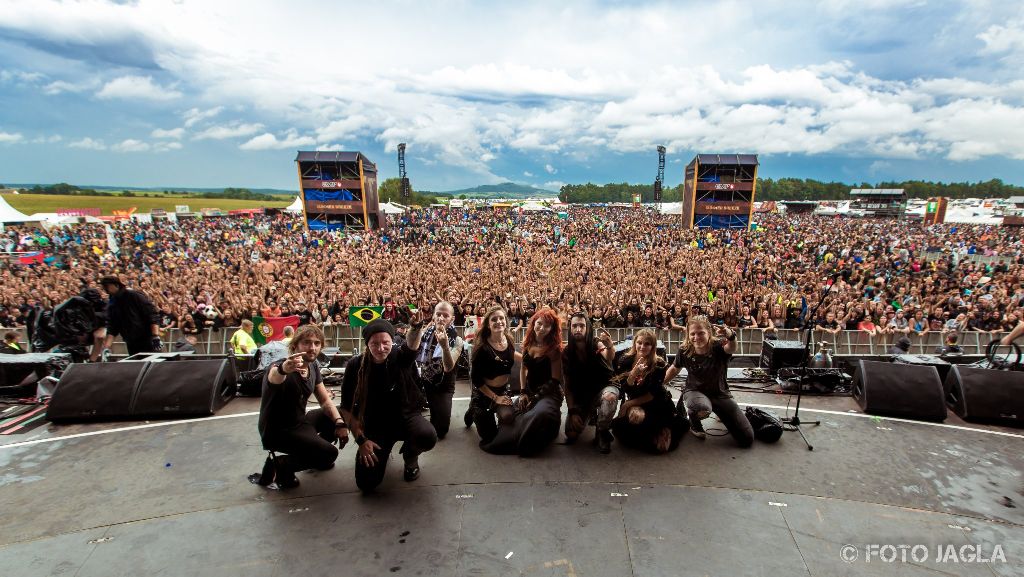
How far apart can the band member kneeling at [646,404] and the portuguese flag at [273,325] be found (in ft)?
26.7

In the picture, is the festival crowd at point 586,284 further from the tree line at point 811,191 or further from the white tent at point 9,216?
the tree line at point 811,191

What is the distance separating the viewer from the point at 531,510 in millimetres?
3615

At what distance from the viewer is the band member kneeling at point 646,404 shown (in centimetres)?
438

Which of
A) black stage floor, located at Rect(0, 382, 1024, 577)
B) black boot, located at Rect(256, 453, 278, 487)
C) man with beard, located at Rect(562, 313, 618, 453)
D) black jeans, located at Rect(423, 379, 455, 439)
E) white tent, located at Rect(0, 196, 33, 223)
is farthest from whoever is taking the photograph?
white tent, located at Rect(0, 196, 33, 223)

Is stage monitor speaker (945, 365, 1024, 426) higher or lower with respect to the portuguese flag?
higher

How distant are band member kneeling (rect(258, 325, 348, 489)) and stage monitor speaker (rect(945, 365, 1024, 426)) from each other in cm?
694

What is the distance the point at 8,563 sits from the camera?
3107 millimetres

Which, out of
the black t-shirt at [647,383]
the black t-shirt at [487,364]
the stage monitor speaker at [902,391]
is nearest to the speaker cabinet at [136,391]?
the black t-shirt at [487,364]

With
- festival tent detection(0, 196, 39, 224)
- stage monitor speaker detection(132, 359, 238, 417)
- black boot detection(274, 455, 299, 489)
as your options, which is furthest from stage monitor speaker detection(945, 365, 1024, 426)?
festival tent detection(0, 196, 39, 224)

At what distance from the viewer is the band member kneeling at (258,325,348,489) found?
3.58 m

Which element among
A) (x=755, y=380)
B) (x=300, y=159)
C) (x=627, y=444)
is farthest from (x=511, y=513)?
(x=300, y=159)

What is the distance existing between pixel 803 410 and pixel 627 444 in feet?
8.85

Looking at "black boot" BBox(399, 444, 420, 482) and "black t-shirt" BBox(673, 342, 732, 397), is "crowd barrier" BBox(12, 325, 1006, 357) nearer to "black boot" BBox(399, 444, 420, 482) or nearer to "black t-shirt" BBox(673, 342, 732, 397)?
"black t-shirt" BBox(673, 342, 732, 397)

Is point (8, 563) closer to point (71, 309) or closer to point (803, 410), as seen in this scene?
point (71, 309)
